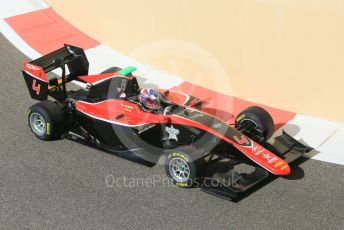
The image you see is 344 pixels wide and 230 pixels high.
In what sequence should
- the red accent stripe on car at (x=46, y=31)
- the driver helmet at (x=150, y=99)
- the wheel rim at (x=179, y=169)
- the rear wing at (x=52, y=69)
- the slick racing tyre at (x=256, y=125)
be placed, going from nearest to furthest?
the wheel rim at (x=179, y=169) < the driver helmet at (x=150, y=99) < the slick racing tyre at (x=256, y=125) < the rear wing at (x=52, y=69) < the red accent stripe on car at (x=46, y=31)

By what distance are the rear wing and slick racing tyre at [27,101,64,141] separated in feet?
1.35

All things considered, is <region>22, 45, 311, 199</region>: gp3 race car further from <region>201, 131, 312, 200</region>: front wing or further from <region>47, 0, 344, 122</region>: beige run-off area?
<region>47, 0, 344, 122</region>: beige run-off area

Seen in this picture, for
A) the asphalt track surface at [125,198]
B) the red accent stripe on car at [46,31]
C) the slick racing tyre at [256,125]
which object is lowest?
the red accent stripe on car at [46,31]

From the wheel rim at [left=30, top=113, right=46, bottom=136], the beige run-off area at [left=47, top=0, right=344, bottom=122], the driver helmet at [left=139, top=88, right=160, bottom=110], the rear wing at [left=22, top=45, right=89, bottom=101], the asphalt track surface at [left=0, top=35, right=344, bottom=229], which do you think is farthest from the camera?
the beige run-off area at [left=47, top=0, right=344, bottom=122]

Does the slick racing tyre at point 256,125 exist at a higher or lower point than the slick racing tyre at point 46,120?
higher

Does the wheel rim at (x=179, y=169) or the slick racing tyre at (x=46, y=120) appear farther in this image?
the slick racing tyre at (x=46, y=120)

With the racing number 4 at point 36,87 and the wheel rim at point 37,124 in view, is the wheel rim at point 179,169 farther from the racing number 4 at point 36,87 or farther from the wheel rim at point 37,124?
the racing number 4 at point 36,87

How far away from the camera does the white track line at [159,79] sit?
9.01 m

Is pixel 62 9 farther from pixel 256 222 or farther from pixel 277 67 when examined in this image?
pixel 256 222

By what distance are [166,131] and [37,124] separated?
229cm

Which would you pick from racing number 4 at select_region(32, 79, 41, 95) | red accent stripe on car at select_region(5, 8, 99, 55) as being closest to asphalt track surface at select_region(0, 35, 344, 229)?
racing number 4 at select_region(32, 79, 41, 95)

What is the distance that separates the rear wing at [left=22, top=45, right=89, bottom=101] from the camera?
912 centimetres

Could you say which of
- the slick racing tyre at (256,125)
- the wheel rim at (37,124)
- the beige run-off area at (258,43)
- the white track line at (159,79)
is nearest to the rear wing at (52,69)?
the wheel rim at (37,124)

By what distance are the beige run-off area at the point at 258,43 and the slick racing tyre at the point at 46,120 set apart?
3352 mm
